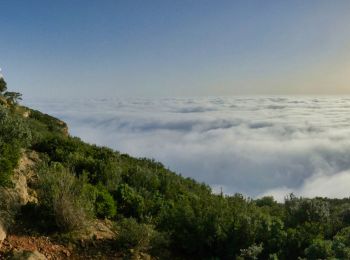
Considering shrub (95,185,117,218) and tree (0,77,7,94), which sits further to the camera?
tree (0,77,7,94)

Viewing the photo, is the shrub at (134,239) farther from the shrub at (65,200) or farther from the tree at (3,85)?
the tree at (3,85)

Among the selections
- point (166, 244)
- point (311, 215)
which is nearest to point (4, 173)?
point (166, 244)

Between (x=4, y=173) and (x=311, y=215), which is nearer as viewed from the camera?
(x=4, y=173)

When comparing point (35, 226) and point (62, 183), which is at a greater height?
point (62, 183)

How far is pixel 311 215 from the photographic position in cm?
986

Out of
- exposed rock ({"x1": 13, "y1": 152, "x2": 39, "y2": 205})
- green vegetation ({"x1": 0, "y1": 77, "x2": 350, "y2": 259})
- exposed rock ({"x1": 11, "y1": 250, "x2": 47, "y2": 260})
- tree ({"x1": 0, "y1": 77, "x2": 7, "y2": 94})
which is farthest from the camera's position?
tree ({"x1": 0, "y1": 77, "x2": 7, "y2": 94})

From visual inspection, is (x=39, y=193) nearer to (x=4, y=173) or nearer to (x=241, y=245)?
(x=4, y=173)

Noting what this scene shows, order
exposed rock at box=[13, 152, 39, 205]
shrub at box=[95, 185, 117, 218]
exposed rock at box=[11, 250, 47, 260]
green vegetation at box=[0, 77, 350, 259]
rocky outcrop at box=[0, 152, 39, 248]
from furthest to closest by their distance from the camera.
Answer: shrub at box=[95, 185, 117, 218] → exposed rock at box=[13, 152, 39, 205] → green vegetation at box=[0, 77, 350, 259] → rocky outcrop at box=[0, 152, 39, 248] → exposed rock at box=[11, 250, 47, 260]

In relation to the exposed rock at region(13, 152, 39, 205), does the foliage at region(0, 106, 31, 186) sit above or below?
above

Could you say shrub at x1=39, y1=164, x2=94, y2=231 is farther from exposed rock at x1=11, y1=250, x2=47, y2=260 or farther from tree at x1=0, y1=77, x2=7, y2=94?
tree at x1=0, y1=77, x2=7, y2=94

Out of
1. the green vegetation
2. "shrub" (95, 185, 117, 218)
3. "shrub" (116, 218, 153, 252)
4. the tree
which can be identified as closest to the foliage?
the green vegetation

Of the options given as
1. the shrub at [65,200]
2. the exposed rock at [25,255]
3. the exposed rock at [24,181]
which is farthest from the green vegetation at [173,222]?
the exposed rock at [25,255]

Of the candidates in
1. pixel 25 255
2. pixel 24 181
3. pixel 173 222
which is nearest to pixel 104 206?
pixel 173 222

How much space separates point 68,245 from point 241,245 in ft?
11.2
